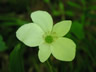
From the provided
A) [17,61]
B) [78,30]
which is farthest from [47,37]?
[78,30]

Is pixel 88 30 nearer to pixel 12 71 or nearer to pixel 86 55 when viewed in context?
pixel 86 55

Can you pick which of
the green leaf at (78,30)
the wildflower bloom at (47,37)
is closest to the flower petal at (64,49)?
the wildflower bloom at (47,37)

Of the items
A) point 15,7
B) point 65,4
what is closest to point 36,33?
point 15,7

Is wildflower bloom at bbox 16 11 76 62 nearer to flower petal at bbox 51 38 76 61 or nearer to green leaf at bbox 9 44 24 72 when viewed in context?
flower petal at bbox 51 38 76 61

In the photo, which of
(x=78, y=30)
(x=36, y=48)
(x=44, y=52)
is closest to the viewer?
(x=44, y=52)

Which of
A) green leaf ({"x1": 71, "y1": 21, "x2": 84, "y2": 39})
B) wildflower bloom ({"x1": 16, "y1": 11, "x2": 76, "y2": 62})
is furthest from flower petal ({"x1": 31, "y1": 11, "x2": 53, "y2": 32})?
green leaf ({"x1": 71, "y1": 21, "x2": 84, "y2": 39})

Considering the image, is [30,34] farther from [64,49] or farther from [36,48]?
[36,48]

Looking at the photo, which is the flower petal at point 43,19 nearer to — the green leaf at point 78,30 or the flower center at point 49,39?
the flower center at point 49,39
